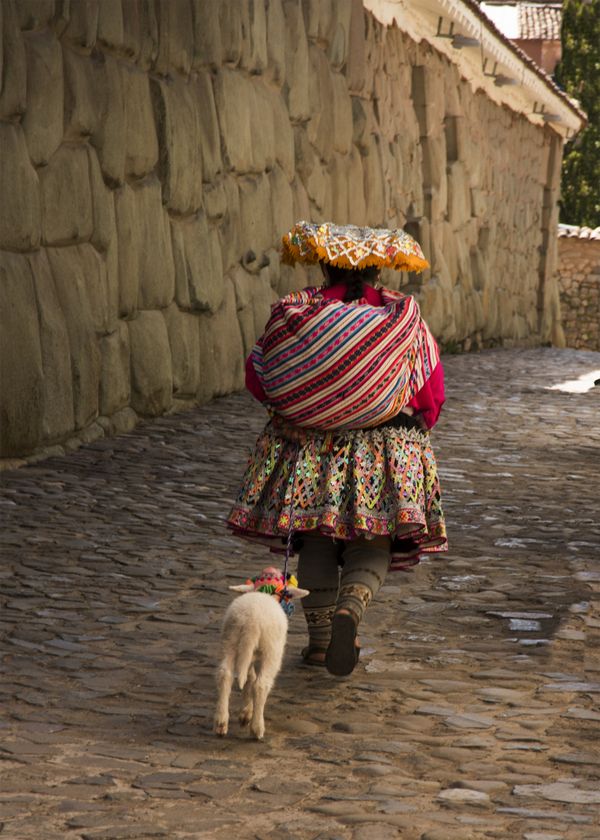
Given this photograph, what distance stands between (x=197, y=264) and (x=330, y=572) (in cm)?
592

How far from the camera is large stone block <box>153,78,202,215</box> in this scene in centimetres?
948

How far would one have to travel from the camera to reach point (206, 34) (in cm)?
1023

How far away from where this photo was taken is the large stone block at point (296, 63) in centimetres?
1200

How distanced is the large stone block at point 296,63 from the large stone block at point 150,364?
3.26 metres

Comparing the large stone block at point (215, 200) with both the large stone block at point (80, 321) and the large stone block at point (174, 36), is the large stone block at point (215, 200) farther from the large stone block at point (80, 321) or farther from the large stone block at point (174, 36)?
the large stone block at point (80, 321)

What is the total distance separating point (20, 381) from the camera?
745cm

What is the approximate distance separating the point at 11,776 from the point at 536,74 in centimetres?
1702

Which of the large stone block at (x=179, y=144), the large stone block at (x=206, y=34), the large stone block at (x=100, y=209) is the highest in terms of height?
the large stone block at (x=206, y=34)

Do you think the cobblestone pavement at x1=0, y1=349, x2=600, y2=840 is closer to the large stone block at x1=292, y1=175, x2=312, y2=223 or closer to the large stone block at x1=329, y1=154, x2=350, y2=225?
the large stone block at x1=292, y1=175, x2=312, y2=223

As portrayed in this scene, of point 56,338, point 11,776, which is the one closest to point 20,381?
point 56,338

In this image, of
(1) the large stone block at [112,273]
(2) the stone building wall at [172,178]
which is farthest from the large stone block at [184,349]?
(1) the large stone block at [112,273]

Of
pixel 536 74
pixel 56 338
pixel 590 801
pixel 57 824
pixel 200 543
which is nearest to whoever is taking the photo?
pixel 57 824

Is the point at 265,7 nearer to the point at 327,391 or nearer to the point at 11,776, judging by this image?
the point at 327,391

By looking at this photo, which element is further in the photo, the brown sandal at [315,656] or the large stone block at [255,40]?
the large stone block at [255,40]
